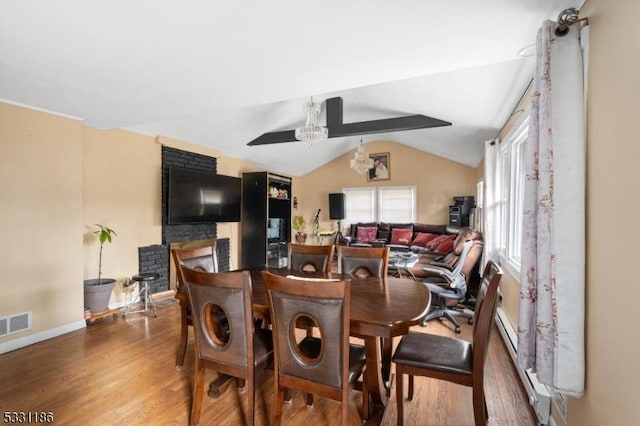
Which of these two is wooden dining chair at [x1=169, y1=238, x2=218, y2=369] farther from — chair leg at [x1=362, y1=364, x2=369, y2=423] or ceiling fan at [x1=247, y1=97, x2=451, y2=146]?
ceiling fan at [x1=247, y1=97, x2=451, y2=146]

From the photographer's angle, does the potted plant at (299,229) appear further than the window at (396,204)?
Yes

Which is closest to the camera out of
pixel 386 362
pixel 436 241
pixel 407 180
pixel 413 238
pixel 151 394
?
pixel 151 394

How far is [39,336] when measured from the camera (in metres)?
2.87

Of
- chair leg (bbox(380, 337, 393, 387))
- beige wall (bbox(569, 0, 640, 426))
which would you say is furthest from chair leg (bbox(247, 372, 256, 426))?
beige wall (bbox(569, 0, 640, 426))

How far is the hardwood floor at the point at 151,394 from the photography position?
1.83 meters

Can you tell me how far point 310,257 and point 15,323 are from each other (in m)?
2.76

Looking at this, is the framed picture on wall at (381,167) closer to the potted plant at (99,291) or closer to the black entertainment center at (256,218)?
the black entertainment center at (256,218)

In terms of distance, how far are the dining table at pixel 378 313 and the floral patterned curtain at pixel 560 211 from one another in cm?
56

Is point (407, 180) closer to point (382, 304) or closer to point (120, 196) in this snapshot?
point (120, 196)

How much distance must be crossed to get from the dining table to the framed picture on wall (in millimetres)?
5383

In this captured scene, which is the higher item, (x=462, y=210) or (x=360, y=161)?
(x=360, y=161)

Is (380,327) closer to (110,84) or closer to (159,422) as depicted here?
(159,422)

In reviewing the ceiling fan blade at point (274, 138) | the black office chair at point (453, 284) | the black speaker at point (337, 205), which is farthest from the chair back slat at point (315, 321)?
the black speaker at point (337, 205)

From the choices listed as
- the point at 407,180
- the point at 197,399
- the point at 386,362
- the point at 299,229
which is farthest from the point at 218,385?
the point at 407,180
